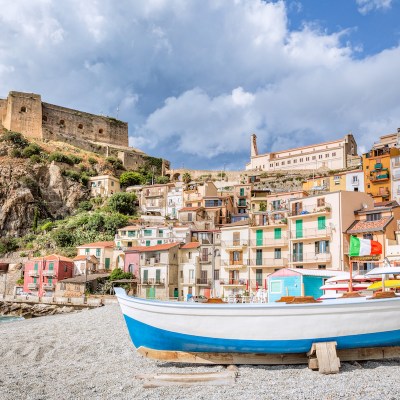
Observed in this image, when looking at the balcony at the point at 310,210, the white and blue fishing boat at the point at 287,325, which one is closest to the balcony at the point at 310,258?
the balcony at the point at 310,210

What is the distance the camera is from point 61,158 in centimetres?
8569

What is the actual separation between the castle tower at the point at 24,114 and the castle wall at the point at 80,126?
6.61 feet

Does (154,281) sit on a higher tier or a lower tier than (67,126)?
lower

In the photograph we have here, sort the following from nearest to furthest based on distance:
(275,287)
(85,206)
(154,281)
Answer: (275,287)
(154,281)
(85,206)

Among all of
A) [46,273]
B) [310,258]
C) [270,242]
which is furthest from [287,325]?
[46,273]

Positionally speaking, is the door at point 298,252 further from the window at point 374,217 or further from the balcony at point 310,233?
the window at point 374,217

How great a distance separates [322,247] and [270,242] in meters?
5.04

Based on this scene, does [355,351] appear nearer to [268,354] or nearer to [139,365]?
[268,354]

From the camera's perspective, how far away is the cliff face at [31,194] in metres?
70.9

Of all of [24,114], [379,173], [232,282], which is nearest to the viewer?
[232,282]

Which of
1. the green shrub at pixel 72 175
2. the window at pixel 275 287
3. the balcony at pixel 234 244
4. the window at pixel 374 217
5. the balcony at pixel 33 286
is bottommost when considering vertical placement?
the balcony at pixel 33 286

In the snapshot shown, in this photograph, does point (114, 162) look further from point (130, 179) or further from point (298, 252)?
point (298, 252)

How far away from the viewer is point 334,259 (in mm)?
33469

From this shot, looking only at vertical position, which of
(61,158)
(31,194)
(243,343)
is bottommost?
(243,343)
